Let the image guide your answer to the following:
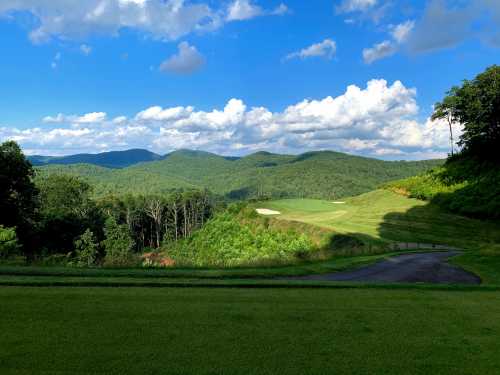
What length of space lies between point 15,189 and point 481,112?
6010 cm

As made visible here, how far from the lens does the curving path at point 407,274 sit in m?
15.4

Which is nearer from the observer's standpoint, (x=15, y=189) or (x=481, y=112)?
(x=15, y=189)

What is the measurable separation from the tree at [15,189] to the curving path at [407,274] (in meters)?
33.9

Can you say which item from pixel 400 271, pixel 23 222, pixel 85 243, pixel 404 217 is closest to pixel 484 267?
pixel 400 271

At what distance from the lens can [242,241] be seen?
49.7 meters

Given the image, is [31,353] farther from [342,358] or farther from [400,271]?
[400,271]

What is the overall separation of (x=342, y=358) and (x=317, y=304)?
251cm

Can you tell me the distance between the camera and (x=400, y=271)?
1756cm

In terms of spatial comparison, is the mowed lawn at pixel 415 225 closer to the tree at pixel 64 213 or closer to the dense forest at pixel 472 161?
the dense forest at pixel 472 161

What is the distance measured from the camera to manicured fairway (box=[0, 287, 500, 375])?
13.1 ft

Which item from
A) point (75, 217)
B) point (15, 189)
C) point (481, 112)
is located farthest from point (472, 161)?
point (75, 217)

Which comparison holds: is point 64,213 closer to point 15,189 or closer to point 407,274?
point 15,189

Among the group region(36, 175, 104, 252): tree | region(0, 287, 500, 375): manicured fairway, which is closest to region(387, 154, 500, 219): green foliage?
region(0, 287, 500, 375): manicured fairway

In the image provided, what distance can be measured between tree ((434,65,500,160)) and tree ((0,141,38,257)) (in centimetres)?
5851
